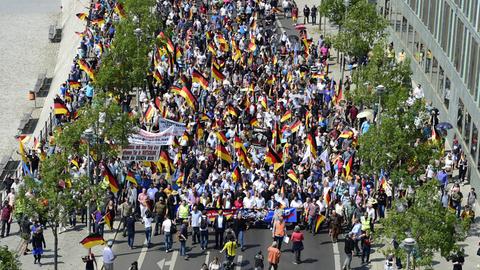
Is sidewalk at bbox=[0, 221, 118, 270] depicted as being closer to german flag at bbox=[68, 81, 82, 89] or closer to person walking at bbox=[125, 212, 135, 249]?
person walking at bbox=[125, 212, 135, 249]

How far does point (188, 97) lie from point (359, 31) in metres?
11.1

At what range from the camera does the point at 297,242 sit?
170ft

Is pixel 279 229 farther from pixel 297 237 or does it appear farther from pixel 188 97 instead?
pixel 188 97

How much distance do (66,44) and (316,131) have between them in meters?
Result: 31.3

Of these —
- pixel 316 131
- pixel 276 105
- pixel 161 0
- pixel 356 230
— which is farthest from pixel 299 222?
pixel 161 0

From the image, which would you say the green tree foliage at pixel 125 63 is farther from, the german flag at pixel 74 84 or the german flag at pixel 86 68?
the german flag at pixel 74 84

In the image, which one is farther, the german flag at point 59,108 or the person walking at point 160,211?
the german flag at point 59,108

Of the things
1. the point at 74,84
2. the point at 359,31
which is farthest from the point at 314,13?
the point at 74,84

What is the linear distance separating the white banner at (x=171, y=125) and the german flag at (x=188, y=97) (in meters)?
2.73

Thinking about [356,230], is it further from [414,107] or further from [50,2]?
[50,2]

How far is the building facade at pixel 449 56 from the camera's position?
200 feet

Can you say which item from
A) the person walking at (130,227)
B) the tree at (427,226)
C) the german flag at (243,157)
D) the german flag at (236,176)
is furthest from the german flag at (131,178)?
the tree at (427,226)

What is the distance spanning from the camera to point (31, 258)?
175 ft

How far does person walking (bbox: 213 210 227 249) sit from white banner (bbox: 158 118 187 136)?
9.66 metres
